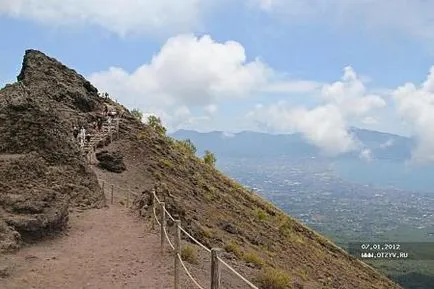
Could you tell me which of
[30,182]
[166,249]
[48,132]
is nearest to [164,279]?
[166,249]

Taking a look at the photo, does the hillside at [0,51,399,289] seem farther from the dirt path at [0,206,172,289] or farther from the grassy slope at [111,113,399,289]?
the dirt path at [0,206,172,289]

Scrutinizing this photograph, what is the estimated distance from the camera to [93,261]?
1495cm

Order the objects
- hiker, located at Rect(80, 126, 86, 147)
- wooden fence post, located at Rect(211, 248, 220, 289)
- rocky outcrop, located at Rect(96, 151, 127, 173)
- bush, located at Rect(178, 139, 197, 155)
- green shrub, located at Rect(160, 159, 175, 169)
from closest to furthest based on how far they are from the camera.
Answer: wooden fence post, located at Rect(211, 248, 220, 289) < rocky outcrop, located at Rect(96, 151, 127, 173) < hiker, located at Rect(80, 126, 86, 147) < green shrub, located at Rect(160, 159, 175, 169) < bush, located at Rect(178, 139, 197, 155)

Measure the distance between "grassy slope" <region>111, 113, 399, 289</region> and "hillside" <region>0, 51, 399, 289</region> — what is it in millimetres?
70

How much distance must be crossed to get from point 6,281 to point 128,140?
85.1 feet

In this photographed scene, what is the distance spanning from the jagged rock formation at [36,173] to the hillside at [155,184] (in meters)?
0.04

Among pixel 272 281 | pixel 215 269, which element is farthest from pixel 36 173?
pixel 215 269

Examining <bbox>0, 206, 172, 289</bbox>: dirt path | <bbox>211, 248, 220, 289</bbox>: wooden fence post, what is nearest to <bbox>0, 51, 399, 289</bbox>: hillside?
<bbox>0, 206, 172, 289</bbox>: dirt path

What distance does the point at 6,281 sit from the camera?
42.1 feet

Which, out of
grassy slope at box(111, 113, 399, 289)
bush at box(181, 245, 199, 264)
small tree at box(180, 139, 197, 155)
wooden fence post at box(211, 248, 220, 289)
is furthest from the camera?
small tree at box(180, 139, 197, 155)

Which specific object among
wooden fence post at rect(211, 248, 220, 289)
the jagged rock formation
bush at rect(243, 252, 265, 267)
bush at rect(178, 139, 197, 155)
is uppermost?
bush at rect(178, 139, 197, 155)

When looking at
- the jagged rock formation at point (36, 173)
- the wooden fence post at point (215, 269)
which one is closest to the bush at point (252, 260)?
the jagged rock formation at point (36, 173)

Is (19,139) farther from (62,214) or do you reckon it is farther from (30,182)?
(62,214)

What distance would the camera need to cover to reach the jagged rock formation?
1631 centimetres
